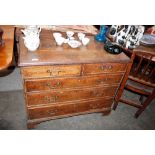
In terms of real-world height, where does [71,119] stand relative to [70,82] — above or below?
below

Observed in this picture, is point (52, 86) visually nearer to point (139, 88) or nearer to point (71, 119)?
point (71, 119)

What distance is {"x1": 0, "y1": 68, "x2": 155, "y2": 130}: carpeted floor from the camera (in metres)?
2.13

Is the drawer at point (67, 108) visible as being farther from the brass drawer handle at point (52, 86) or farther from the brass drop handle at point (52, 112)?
the brass drawer handle at point (52, 86)

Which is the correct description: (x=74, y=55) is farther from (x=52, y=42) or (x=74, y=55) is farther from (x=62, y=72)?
(x=52, y=42)

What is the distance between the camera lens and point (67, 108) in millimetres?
2018

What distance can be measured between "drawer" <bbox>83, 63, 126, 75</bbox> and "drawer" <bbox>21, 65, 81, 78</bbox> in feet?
0.29

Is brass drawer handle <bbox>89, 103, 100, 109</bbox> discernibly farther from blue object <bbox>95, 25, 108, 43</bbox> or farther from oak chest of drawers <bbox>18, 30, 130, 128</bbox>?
blue object <bbox>95, 25, 108, 43</bbox>

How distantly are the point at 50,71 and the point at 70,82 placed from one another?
280 millimetres

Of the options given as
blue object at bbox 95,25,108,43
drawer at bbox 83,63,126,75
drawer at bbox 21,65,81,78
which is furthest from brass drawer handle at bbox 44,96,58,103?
blue object at bbox 95,25,108,43

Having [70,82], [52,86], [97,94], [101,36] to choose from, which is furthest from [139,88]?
[52,86]

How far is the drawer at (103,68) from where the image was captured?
1665mm

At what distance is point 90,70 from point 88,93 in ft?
1.19

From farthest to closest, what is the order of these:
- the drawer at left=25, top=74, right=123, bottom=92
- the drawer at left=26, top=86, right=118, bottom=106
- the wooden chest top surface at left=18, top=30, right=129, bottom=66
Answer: the drawer at left=26, top=86, right=118, bottom=106, the drawer at left=25, top=74, right=123, bottom=92, the wooden chest top surface at left=18, top=30, right=129, bottom=66

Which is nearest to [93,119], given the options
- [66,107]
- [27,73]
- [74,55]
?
[66,107]
